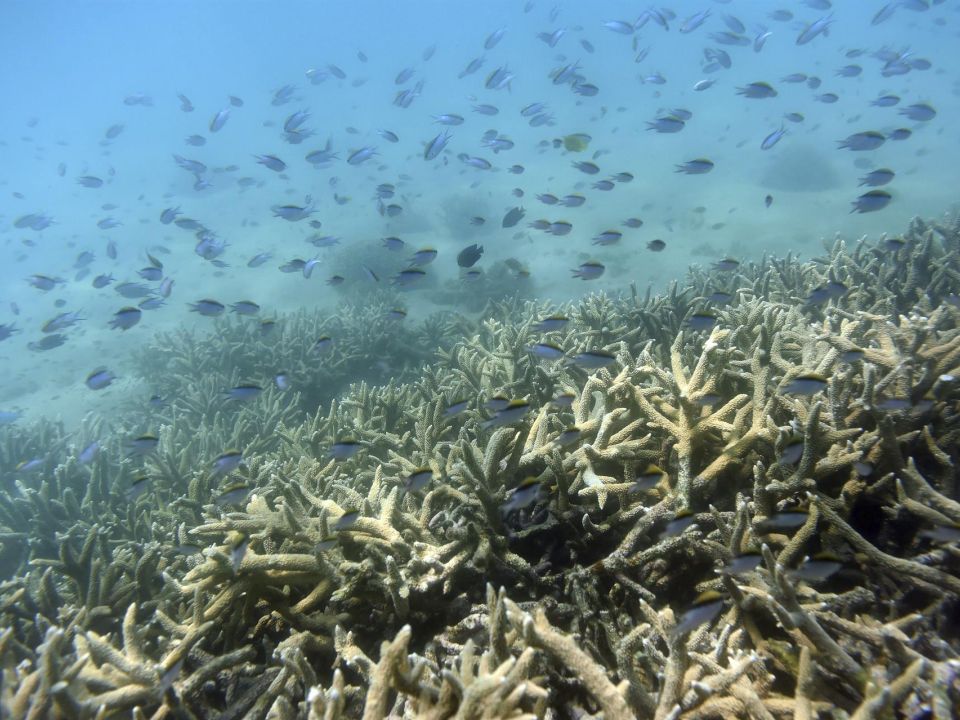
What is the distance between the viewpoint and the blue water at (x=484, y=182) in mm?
15758

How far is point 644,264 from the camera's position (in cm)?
1553

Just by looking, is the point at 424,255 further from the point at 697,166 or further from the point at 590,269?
the point at 697,166

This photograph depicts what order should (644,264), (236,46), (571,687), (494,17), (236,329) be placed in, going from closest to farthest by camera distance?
(571,687) → (236,329) → (644,264) → (494,17) → (236,46)

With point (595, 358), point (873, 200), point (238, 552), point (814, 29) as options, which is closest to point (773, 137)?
point (873, 200)

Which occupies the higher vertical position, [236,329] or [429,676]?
[429,676]

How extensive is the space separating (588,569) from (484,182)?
31531mm

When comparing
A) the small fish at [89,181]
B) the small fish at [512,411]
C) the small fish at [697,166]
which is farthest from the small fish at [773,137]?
the small fish at [89,181]

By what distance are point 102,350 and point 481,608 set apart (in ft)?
57.8

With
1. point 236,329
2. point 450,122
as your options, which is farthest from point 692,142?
point 236,329

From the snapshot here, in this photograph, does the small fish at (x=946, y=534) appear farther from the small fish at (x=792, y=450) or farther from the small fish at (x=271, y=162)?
the small fish at (x=271, y=162)

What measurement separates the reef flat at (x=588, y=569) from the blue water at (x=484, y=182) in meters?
8.61

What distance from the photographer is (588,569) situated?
2.65m

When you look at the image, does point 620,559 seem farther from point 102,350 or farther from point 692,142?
point 692,142

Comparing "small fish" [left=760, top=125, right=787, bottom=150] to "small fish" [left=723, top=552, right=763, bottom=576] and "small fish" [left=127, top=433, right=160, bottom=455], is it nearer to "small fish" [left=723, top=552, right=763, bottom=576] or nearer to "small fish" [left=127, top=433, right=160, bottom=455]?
"small fish" [left=723, top=552, right=763, bottom=576]
